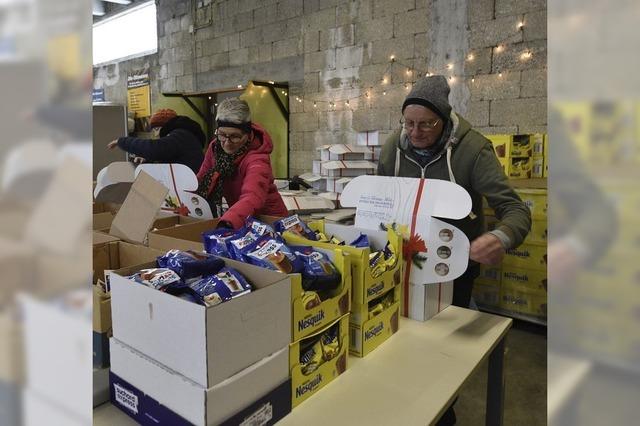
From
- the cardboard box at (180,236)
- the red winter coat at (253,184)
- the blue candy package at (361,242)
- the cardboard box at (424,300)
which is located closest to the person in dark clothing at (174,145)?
the red winter coat at (253,184)

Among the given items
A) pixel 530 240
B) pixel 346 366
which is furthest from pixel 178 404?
pixel 530 240

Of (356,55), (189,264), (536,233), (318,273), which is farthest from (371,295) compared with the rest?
(356,55)

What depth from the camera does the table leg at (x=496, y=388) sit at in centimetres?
141

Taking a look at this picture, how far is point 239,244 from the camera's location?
3.61 feet

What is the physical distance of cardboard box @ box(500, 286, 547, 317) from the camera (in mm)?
3002

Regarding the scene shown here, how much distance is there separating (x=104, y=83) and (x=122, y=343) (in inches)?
316

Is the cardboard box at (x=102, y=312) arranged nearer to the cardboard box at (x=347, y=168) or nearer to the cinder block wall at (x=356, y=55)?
the cinder block wall at (x=356, y=55)

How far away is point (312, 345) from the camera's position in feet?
3.25

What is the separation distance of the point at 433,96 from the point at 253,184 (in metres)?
0.79

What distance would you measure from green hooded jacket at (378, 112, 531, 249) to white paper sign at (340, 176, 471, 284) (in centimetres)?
34

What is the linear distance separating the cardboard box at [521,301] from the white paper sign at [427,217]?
195cm

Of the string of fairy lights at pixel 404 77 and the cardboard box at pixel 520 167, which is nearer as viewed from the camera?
the cardboard box at pixel 520 167
